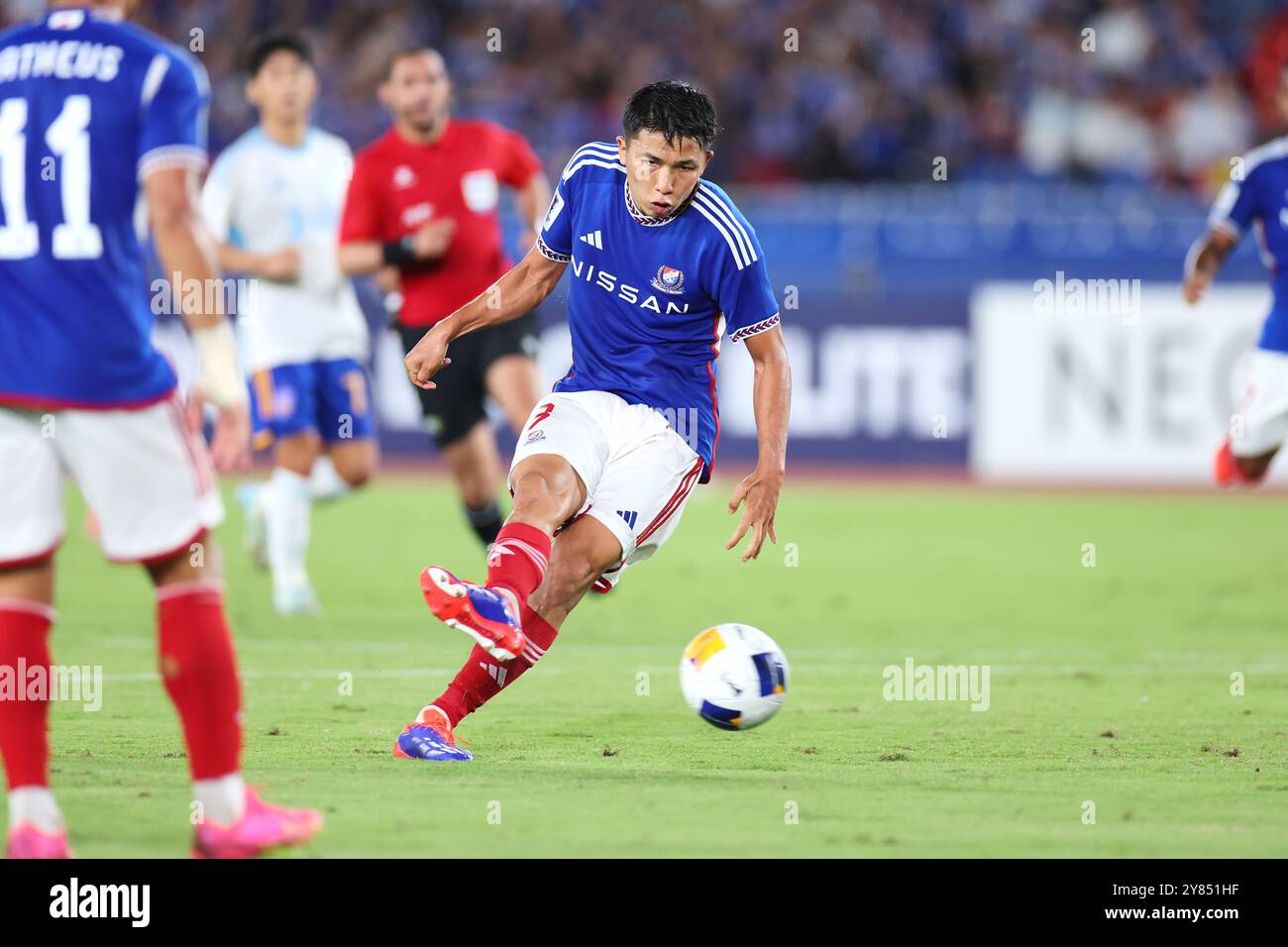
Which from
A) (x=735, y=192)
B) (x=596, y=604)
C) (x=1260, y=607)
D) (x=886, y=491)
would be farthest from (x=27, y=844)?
(x=735, y=192)

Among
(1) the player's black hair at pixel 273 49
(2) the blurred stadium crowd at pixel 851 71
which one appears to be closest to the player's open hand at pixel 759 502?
(1) the player's black hair at pixel 273 49

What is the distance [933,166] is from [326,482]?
36.1 ft

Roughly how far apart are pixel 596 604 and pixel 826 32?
517 inches

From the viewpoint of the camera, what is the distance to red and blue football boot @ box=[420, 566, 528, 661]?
543 centimetres

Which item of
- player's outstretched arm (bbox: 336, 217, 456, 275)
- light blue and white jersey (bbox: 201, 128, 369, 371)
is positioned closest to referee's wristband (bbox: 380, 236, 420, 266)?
player's outstretched arm (bbox: 336, 217, 456, 275)

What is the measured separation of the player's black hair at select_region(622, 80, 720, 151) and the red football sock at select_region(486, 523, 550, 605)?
1377 millimetres

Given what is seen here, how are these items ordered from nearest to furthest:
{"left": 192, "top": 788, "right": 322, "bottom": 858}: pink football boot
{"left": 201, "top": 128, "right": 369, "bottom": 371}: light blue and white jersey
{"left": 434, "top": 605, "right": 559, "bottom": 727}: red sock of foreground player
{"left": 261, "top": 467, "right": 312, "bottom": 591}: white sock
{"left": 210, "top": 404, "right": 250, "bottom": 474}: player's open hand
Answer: {"left": 192, "top": 788, "right": 322, "bottom": 858}: pink football boot
{"left": 210, "top": 404, "right": 250, "bottom": 474}: player's open hand
{"left": 434, "top": 605, "right": 559, "bottom": 727}: red sock of foreground player
{"left": 261, "top": 467, "right": 312, "bottom": 591}: white sock
{"left": 201, "top": 128, "right": 369, "bottom": 371}: light blue and white jersey

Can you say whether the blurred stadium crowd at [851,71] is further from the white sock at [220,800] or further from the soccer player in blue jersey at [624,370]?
the white sock at [220,800]

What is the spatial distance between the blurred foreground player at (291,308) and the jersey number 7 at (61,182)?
5.72 m

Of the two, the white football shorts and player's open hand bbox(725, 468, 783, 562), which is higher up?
the white football shorts

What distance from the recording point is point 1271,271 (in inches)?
385

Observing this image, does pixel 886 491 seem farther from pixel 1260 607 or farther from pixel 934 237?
pixel 1260 607

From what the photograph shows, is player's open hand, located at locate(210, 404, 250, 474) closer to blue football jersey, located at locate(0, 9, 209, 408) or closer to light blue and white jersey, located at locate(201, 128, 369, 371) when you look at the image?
blue football jersey, located at locate(0, 9, 209, 408)

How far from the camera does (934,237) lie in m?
18.4
